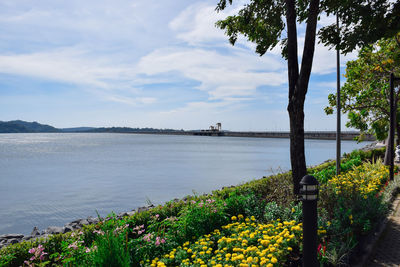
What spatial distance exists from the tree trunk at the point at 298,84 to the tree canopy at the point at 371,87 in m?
9.20

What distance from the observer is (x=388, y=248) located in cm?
588

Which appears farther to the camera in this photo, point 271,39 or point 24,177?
point 24,177

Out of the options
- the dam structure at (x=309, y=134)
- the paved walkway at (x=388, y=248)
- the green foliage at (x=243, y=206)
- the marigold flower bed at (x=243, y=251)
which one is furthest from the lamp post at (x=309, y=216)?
the dam structure at (x=309, y=134)

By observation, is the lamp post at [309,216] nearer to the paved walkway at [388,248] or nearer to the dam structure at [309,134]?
the paved walkway at [388,248]

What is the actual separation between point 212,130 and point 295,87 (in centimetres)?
19044

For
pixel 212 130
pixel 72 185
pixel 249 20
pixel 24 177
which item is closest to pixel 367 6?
pixel 249 20

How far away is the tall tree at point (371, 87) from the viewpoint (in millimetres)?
15992

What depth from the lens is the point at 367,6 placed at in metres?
8.27

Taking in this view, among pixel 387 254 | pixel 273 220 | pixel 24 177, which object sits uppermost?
pixel 273 220

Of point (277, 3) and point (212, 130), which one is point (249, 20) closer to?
point (277, 3)

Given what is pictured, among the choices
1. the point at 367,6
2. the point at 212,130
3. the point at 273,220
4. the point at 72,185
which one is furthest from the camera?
the point at 212,130

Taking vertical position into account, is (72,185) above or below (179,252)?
below

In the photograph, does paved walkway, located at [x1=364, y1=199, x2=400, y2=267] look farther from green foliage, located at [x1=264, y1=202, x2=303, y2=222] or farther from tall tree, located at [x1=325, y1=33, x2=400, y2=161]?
tall tree, located at [x1=325, y1=33, x2=400, y2=161]

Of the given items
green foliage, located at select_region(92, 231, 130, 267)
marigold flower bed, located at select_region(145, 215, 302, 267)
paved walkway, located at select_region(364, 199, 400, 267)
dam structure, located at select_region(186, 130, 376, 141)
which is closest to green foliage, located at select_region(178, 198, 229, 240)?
marigold flower bed, located at select_region(145, 215, 302, 267)
